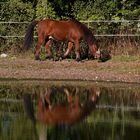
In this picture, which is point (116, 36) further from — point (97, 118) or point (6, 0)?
point (97, 118)

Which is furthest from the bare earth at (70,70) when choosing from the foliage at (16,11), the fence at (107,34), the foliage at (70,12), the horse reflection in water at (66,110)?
the horse reflection in water at (66,110)

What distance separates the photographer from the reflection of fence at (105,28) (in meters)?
30.1

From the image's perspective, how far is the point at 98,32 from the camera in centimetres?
3050

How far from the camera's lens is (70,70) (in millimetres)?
26594

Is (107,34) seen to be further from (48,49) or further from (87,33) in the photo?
(48,49)

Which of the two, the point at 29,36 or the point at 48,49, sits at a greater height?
the point at 29,36

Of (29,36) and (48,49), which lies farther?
(29,36)

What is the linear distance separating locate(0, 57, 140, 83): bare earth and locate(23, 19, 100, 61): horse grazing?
583 millimetres

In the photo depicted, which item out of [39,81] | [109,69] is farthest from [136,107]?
[109,69]

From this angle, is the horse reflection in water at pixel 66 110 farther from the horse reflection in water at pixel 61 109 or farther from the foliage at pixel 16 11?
the foliage at pixel 16 11

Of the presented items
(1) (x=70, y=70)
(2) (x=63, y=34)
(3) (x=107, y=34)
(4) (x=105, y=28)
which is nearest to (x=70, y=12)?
(4) (x=105, y=28)

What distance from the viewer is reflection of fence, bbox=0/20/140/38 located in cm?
3006

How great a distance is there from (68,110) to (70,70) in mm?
9061

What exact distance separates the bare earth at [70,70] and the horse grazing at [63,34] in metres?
0.58
